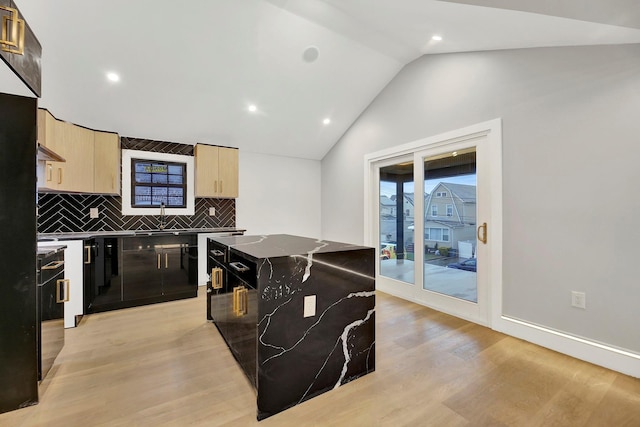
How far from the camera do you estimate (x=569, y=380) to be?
1.88 meters

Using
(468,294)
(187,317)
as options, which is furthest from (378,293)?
(187,317)

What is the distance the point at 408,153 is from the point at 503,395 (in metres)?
2.81

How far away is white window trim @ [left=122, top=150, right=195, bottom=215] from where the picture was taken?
3.87m

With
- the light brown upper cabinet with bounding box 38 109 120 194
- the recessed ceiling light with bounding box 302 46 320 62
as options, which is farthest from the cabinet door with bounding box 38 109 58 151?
the recessed ceiling light with bounding box 302 46 320 62

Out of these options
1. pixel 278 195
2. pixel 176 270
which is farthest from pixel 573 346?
pixel 278 195

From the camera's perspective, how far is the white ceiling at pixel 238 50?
7.53ft

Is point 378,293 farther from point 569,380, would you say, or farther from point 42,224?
point 42,224

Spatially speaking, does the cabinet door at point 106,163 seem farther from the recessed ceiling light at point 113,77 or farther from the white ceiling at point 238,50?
the recessed ceiling light at point 113,77

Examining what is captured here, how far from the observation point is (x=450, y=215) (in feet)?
10.7

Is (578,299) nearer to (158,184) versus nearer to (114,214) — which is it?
(158,184)

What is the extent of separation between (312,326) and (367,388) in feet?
1.93

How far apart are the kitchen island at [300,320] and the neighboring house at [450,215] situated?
1.76 m

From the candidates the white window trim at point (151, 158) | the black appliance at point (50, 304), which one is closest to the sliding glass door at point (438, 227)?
the white window trim at point (151, 158)

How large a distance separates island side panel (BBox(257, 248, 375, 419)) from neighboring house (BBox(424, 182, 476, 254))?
5.77ft
